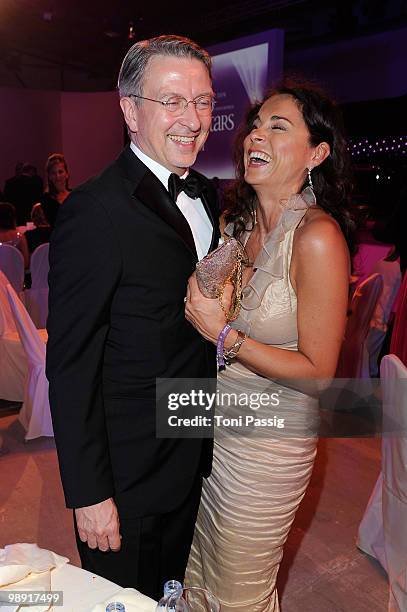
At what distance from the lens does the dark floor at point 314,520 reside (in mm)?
2504

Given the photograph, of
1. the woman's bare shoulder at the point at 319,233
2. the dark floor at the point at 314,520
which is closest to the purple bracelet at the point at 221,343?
the woman's bare shoulder at the point at 319,233

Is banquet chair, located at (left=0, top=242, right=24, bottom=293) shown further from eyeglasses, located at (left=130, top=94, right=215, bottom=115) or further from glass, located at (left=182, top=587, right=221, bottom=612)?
glass, located at (left=182, top=587, right=221, bottom=612)

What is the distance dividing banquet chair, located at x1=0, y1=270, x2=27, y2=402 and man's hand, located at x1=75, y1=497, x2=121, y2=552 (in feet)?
8.87

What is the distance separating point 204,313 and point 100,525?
585 mm

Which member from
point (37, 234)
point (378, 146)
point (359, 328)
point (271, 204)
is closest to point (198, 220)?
point (271, 204)

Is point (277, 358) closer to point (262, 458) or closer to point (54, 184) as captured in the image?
point (262, 458)

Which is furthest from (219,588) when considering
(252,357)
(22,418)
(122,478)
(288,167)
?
(22,418)

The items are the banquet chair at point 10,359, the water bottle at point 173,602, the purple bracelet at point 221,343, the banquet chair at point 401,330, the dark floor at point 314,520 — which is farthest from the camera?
the banquet chair at point 10,359

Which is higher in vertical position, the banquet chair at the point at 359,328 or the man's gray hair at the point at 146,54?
the man's gray hair at the point at 146,54

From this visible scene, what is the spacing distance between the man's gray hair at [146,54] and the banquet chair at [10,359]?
268 cm

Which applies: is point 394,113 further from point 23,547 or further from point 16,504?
point 23,547

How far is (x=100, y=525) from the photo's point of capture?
1471 millimetres

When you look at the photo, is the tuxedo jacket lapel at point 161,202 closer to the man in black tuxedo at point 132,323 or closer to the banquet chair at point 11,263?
the man in black tuxedo at point 132,323

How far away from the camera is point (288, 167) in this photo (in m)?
1.86
